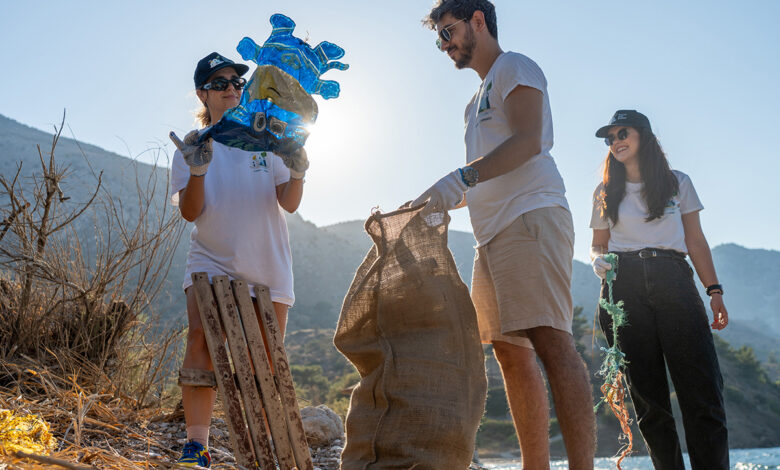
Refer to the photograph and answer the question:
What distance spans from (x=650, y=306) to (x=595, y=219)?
1.95 ft

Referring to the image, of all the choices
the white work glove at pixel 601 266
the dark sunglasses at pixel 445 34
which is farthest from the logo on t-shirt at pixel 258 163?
the white work glove at pixel 601 266

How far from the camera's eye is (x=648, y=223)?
304 cm

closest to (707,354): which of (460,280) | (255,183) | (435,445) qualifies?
(460,280)

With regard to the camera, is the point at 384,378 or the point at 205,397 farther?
the point at 205,397

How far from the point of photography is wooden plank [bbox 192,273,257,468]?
219cm

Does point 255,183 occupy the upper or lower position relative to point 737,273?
lower

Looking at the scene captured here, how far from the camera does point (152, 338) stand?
4.26m

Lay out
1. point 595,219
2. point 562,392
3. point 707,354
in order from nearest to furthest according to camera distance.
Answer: point 562,392, point 707,354, point 595,219

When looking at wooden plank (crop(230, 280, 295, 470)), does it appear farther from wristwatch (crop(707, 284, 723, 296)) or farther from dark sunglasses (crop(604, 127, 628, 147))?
wristwatch (crop(707, 284, 723, 296))

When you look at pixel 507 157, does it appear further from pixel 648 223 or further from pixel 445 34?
pixel 648 223

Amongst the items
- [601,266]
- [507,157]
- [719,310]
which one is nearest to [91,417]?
[507,157]

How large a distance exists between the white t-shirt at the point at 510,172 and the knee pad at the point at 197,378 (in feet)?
3.69

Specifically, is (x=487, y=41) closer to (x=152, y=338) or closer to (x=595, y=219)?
(x=595, y=219)

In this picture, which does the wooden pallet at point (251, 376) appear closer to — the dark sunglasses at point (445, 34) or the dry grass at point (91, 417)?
the dry grass at point (91, 417)
